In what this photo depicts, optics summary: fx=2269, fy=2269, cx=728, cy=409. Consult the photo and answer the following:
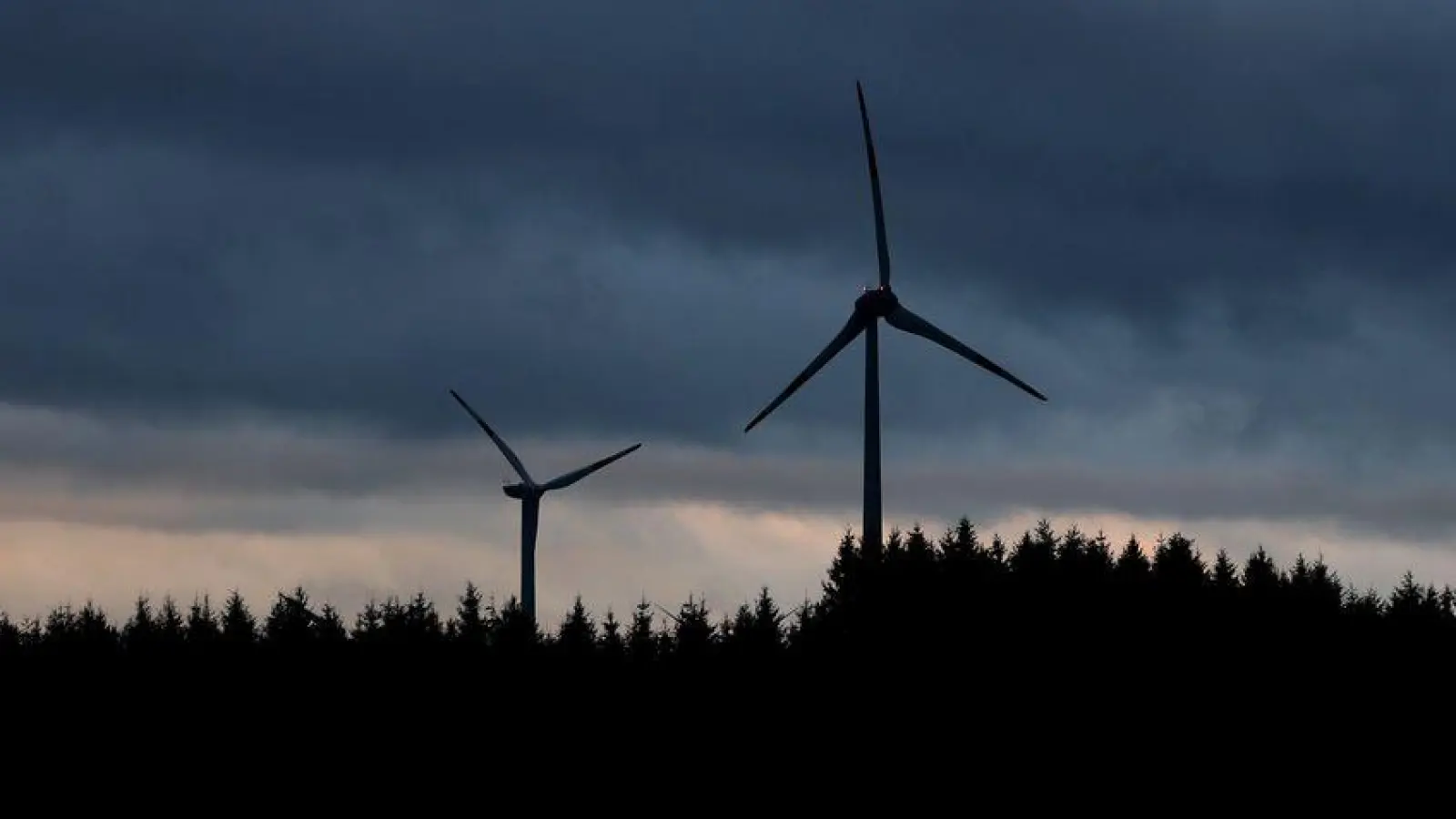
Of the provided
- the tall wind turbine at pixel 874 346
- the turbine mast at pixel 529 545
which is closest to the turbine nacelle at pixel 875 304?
the tall wind turbine at pixel 874 346

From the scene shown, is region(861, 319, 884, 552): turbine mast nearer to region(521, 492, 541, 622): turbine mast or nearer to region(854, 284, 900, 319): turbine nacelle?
region(854, 284, 900, 319): turbine nacelle

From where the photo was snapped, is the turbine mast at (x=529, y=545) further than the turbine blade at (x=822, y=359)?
Yes

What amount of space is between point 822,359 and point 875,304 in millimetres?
3267

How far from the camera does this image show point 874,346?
306 ft

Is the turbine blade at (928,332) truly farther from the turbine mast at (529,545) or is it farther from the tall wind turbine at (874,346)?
the turbine mast at (529,545)

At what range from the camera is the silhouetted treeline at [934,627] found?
4082 inches

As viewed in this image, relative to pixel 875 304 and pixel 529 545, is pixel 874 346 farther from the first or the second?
pixel 529 545

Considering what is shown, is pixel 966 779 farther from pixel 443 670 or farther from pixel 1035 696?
pixel 443 670

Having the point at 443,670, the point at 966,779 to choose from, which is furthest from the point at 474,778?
the point at 966,779

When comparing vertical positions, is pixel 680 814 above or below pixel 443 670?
below

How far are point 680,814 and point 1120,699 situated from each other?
22.5 meters

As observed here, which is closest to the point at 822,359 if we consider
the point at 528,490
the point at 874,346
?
the point at 874,346

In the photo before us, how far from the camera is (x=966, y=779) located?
9806 cm

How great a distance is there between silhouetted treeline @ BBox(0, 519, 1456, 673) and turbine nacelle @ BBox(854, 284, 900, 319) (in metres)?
10.5
